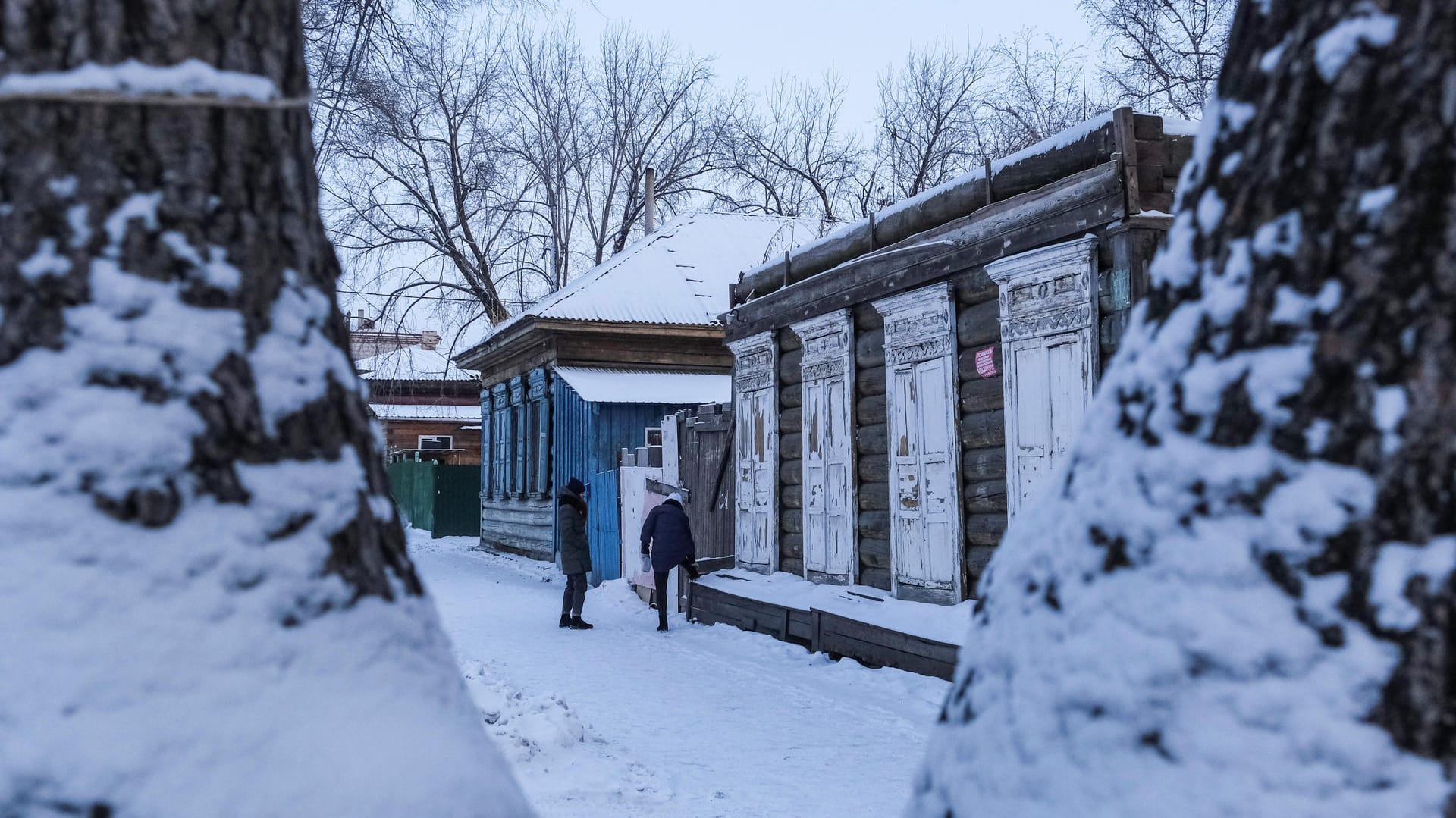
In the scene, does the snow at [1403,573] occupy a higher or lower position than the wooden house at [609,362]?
lower

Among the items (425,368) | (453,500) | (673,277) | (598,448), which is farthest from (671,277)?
(425,368)

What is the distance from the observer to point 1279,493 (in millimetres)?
1313

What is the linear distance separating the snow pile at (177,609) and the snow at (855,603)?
5840 millimetres

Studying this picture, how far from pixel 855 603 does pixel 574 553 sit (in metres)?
3.38

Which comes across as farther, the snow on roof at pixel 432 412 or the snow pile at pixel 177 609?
the snow on roof at pixel 432 412

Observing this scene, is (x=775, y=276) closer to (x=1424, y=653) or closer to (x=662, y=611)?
(x=662, y=611)

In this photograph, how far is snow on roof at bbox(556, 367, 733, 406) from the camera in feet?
55.8

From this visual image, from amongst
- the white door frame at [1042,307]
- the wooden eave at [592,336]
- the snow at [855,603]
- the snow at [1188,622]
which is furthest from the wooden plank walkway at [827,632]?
the wooden eave at [592,336]

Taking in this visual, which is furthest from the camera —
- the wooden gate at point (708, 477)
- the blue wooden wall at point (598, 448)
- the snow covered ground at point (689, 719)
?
the blue wooden wall at point (598, 448)

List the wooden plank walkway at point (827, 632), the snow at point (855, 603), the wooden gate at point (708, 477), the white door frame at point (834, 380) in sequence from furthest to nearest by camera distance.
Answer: the wooden gate at point (708, 477), the white door frame at point (834, 380), the snow at point (855, 603), the wooden plank walkway at point (827, 632)

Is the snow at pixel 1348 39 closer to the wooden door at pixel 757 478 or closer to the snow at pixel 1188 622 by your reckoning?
the snow at pixel 1188 622

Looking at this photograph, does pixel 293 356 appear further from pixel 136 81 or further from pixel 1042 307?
pixel 1042 307

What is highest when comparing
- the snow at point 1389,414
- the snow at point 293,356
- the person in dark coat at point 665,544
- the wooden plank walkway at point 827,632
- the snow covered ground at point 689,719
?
the snow at point 293,356

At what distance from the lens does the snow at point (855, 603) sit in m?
8.06
